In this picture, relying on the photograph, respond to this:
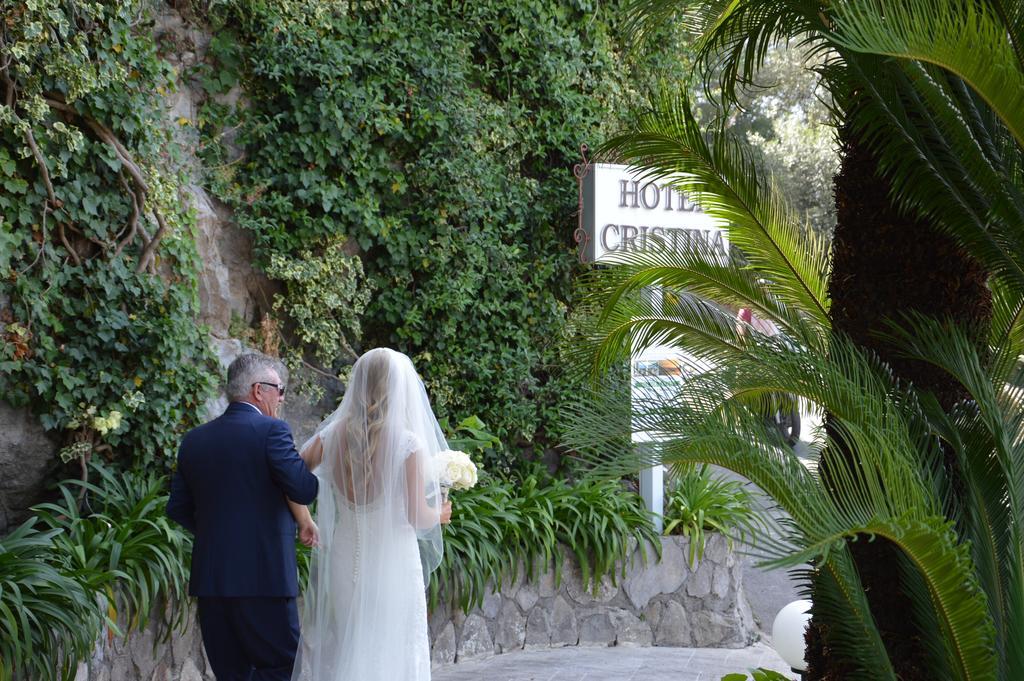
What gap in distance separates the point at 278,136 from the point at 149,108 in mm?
1086

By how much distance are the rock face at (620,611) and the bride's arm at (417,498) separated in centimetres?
210

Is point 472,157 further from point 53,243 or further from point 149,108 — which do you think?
point 53,243

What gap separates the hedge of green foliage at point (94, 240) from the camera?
5.51 m

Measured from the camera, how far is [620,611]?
783 centimetres

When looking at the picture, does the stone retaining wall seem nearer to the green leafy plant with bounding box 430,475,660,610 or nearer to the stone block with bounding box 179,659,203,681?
the green leafy plant with bounding box 430,475,660,610

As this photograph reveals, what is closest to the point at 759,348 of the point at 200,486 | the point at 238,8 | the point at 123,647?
the point at 200,486

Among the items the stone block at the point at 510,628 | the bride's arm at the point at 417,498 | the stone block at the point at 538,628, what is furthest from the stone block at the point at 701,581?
the bride's arm at the point at 417,498

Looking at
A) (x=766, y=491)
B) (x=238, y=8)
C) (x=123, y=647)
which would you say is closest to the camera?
(x=766, y=491)

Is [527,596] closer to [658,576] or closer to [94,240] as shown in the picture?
[658,576]

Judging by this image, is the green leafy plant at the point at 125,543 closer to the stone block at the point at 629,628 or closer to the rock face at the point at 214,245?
the rock face at the point at 214,245

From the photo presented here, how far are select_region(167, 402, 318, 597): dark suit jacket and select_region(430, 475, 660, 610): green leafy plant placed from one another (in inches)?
79.3

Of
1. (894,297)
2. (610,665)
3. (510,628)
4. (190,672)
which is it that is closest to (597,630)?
(610,665)

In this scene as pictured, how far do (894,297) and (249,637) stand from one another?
10.5 feet

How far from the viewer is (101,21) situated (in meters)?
5.84
